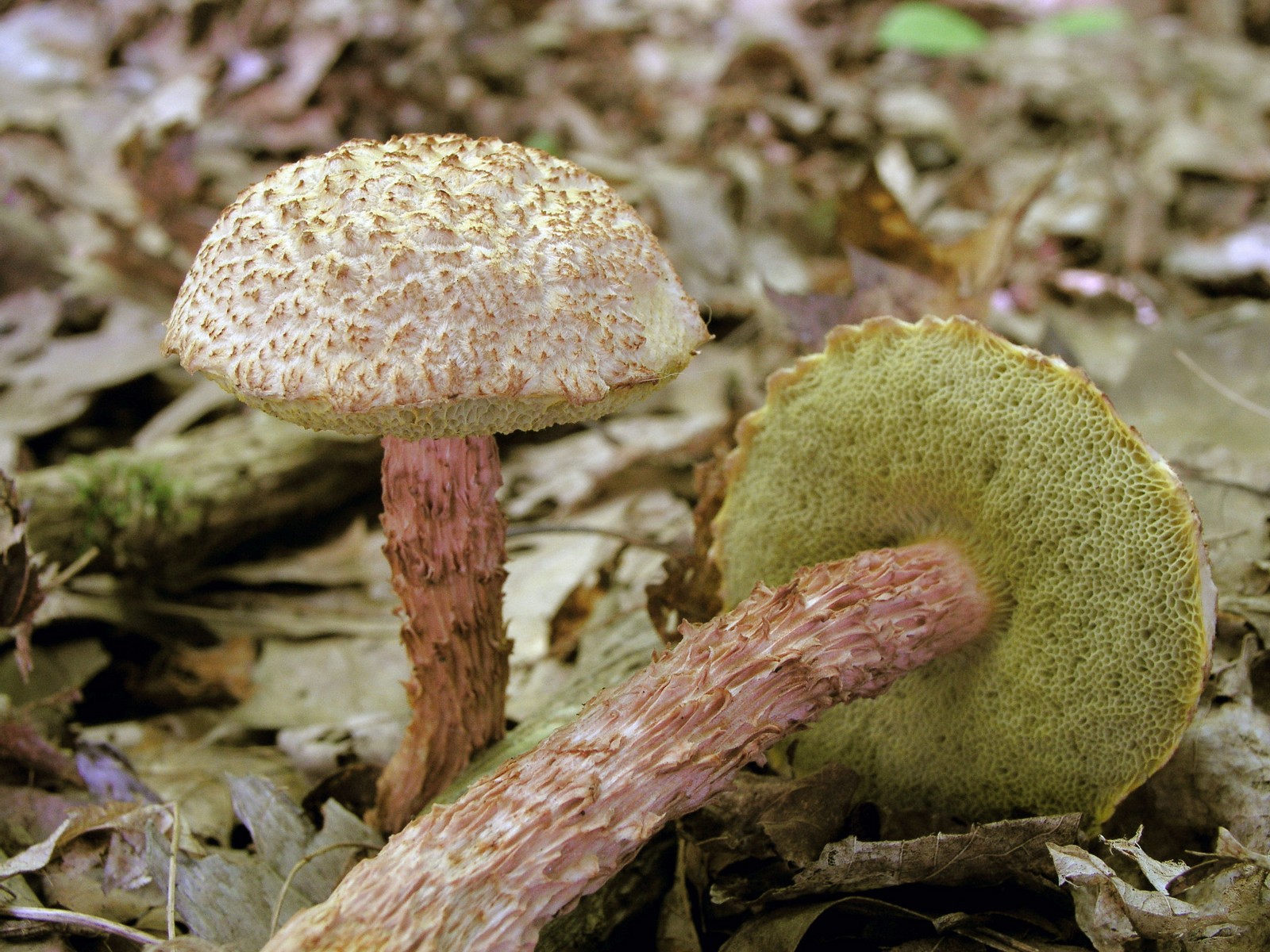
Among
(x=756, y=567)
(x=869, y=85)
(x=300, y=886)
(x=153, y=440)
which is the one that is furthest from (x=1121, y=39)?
(x=300, y=886)

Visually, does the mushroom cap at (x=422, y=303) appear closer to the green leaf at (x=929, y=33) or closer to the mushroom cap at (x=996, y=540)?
the mushroom cap at (x=996, y=540)

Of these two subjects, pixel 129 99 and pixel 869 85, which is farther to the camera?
pixel 869 85

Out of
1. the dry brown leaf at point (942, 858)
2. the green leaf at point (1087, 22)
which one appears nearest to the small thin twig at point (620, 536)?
the dry brown leaf at point (942, 858)

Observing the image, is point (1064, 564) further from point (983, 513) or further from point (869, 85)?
point (869, 85)

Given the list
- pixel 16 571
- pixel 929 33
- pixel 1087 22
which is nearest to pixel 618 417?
pixel 16 571

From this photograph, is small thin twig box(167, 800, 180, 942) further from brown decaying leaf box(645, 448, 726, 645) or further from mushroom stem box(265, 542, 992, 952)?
brown decaying leaf box(645, 448, 726, 645)

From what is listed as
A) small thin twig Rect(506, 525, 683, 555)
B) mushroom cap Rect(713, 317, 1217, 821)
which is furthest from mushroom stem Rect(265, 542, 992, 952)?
small thin twig Rect(506, 525, 683, 555)
